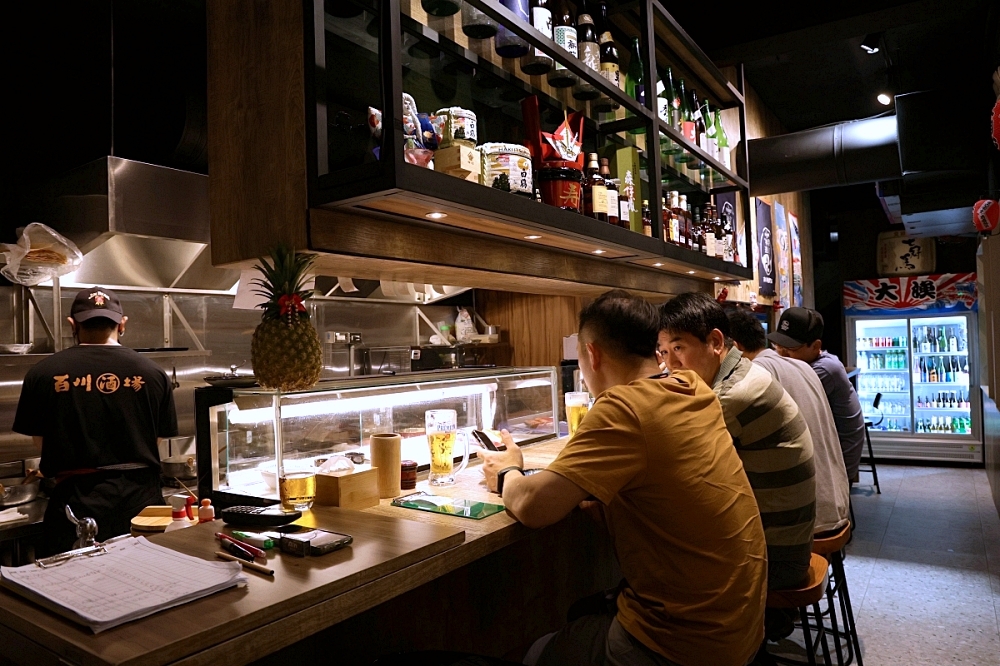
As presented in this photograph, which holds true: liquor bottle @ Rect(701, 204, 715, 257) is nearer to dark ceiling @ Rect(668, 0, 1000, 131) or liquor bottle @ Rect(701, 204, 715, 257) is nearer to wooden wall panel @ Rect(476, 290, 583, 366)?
wooden wall panel @ Rect(476, 290, 583, 366)

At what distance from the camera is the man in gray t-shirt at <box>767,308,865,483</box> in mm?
4949

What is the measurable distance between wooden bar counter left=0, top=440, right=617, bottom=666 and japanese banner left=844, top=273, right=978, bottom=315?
7.58 m

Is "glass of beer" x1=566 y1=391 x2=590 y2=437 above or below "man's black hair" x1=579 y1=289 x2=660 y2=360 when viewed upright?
below

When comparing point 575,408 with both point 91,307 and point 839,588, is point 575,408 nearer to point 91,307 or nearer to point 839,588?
point 839,588

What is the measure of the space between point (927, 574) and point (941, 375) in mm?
5027

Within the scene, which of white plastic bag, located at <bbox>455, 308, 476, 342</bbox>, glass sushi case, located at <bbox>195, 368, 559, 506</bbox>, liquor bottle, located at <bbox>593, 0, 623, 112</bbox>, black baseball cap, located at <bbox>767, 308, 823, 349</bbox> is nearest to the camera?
glass sushi case, located at <bbox>195, 368, 559, 506</bbox>

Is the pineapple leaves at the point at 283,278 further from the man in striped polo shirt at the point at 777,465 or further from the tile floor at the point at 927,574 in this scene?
the tile floor at the point at 927,574

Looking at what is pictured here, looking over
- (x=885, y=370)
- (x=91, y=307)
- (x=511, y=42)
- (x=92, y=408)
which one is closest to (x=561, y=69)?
(x=511, y=42)

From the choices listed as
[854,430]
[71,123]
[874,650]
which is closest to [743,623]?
[874,650]

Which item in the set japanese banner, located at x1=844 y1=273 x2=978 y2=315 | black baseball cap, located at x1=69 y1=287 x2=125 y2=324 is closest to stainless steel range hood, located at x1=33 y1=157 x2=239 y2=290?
black baseball cap, located at x1=69 y1=287 x2=125 y2=324

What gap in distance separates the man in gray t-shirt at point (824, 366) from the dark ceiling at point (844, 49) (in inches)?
73.2

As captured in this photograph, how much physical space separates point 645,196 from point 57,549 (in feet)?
12.0

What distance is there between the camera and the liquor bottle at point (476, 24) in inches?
94.3

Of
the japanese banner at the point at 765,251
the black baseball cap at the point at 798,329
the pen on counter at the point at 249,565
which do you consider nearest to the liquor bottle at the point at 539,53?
the pen on counter at the point at 249,565
